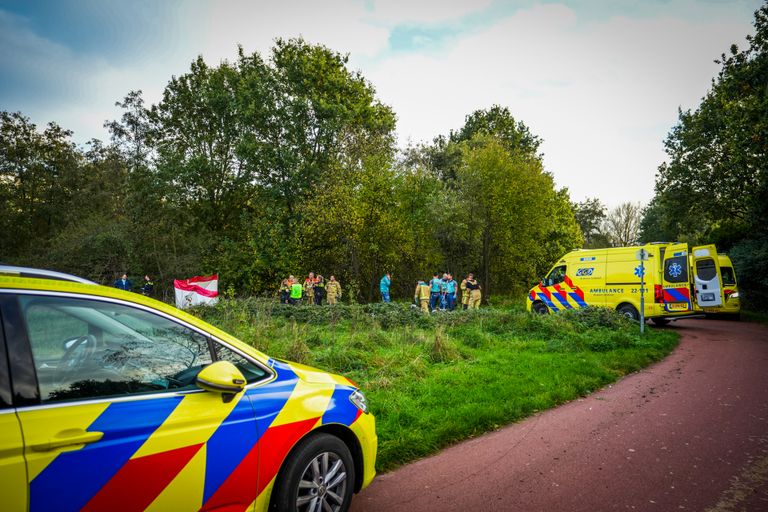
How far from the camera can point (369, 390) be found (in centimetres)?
604

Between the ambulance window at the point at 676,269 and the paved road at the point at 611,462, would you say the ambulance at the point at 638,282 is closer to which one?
the ambulance window at the point at 676,269

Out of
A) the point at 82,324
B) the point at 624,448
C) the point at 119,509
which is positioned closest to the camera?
the point at 119,509

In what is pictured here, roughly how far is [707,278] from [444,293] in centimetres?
1036

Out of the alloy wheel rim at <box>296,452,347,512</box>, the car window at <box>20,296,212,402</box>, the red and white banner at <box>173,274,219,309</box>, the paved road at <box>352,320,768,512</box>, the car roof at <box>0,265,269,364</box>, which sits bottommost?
the paved road at <box>352,320,768,512</box>

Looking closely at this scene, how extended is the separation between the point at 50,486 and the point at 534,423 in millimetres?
4865

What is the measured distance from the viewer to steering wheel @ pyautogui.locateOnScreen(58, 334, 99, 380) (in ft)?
6.52

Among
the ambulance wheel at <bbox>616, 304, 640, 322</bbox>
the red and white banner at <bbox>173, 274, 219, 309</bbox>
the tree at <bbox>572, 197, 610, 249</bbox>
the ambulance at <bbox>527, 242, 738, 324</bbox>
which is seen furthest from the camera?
the tree at <bbox>572, 197, 610, 249</bbox>

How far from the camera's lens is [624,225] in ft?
161

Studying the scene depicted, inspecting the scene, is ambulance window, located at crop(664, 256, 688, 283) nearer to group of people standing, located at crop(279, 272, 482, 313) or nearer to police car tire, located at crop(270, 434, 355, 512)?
group of people standing, located at crop(279, 272, 482, 313)

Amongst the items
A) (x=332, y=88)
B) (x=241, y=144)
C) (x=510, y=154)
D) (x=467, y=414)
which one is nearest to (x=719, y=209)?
(x=510, y=154)

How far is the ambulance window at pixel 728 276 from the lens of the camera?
59.1ft

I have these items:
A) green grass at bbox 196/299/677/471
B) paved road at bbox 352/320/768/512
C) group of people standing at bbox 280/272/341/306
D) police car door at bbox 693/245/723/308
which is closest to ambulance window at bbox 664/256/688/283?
green grass at bbox 196/299/677/471

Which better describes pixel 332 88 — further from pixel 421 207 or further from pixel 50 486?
pixel 50 486

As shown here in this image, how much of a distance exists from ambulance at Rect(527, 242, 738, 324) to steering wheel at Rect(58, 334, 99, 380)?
12.5 m
